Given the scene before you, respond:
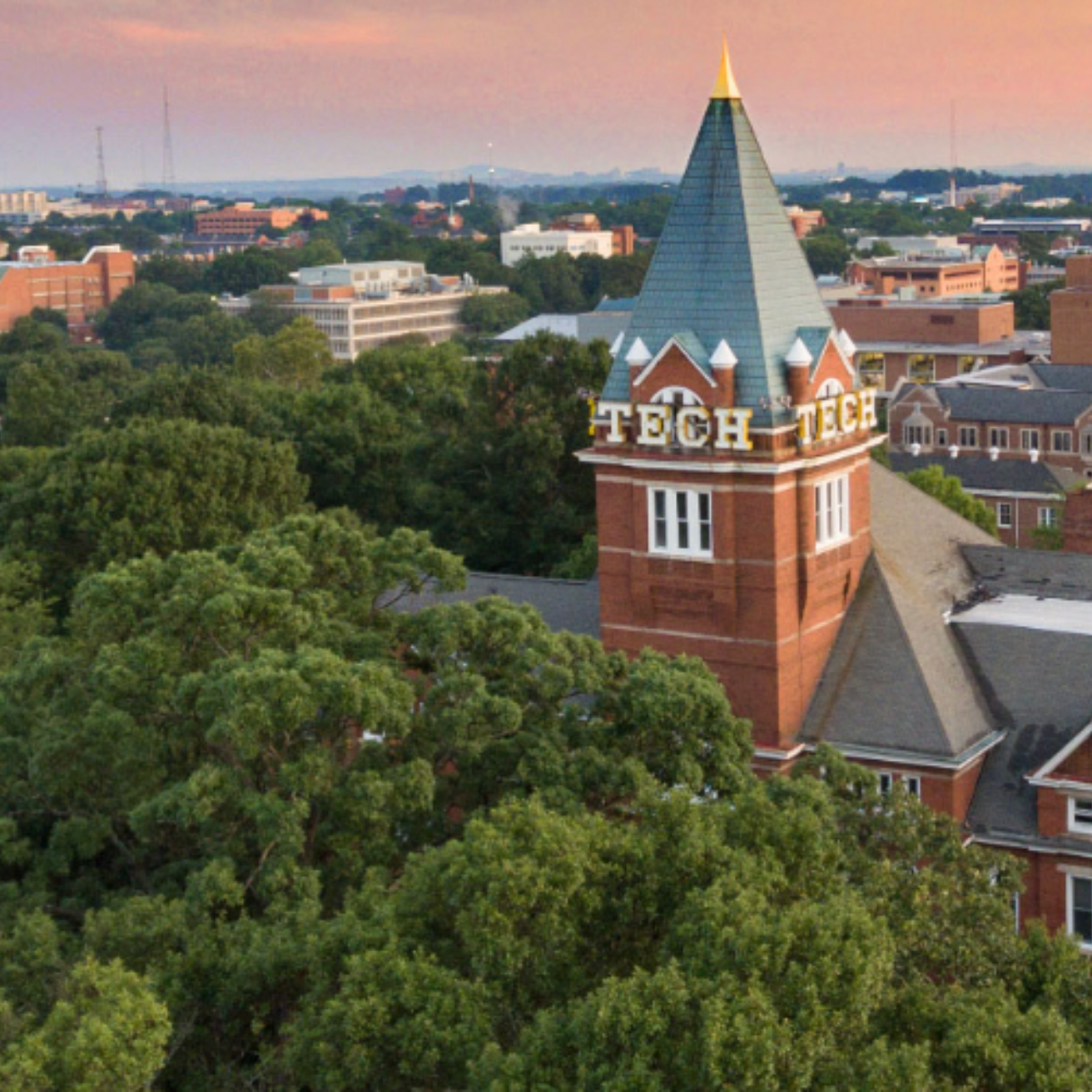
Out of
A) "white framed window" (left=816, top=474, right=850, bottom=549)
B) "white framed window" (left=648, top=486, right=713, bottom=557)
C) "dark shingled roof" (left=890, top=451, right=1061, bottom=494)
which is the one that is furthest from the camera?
"dark shingled roof" (left=890, top=451, right=1061, bottom=494)

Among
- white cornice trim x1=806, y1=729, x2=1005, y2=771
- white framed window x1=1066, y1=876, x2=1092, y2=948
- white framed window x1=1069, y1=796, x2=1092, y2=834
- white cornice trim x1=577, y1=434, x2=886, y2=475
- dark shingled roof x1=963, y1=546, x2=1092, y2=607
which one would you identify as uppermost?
white cornice trim x1=577, y1=434, x2=886, y2=475

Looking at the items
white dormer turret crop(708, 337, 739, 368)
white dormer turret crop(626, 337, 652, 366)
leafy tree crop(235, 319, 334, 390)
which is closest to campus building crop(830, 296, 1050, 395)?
leafy tree crop(235, 319, 334, 390)

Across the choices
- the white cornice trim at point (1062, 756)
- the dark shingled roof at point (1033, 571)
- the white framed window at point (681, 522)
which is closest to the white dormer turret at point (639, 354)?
the white framed window at point (681, 522)

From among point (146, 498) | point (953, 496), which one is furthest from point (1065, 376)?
point (146, 498)

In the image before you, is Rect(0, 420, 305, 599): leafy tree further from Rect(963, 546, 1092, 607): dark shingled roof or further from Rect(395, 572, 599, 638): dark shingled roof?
Rect(963, 546, 1092, 607): dark shingled roof

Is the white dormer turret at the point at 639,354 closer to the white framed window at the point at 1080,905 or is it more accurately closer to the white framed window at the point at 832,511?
the white framed window at the point at 832,511
